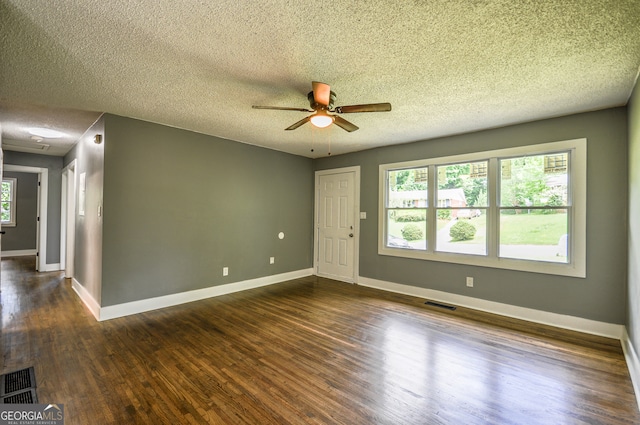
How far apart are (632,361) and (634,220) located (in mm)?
1194

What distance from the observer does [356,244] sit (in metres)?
5.33

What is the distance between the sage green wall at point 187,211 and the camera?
3.52 metres

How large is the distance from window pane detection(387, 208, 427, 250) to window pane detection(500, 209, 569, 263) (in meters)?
1.11

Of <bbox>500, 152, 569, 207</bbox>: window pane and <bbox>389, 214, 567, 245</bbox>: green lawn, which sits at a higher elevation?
<bbox>500, 152, 569, 207</bbox>: window pane

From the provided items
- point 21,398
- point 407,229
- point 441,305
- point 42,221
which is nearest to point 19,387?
point 21,398

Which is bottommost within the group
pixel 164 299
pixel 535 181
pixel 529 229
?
pixel 164 299

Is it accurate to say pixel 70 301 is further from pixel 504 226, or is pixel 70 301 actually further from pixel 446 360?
pixel 504 226

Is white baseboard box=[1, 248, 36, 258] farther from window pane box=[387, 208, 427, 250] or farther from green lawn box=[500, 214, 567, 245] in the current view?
green lawn box=[500, 214, 567, 245]

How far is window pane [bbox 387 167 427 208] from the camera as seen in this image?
15.0 feet

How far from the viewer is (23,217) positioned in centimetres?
771

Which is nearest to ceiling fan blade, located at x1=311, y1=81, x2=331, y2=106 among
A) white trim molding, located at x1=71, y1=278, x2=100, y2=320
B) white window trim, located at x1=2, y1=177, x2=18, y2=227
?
white trim molding, located at x1=71, y1=278, x2=100, y2=320

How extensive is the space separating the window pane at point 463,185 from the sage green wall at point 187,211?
280cm

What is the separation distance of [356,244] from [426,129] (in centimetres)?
239

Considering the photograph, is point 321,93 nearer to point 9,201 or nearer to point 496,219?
point 496,219
